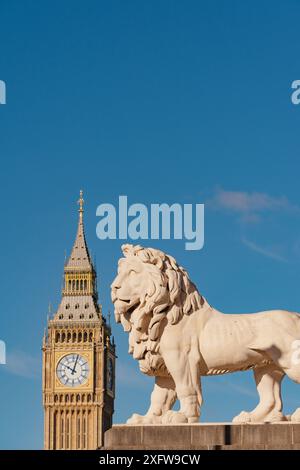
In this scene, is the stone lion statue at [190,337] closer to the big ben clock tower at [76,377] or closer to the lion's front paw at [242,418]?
the lion's front paw at [242,418]

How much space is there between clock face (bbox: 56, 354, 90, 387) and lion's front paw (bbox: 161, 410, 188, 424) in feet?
390

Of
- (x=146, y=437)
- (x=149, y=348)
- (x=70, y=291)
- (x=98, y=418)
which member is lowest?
(x=146, y=437)

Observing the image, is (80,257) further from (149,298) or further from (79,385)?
(149,298)

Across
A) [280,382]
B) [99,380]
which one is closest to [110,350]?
[99,380]

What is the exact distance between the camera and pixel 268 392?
26.4m

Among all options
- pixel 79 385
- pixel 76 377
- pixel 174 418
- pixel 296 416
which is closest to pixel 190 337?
pixel 174 418

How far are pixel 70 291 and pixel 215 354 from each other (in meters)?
122

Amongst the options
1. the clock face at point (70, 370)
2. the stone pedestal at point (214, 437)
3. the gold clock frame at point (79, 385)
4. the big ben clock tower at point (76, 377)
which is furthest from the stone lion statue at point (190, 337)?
the clock face at point (70, 370)

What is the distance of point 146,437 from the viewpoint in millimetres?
25219

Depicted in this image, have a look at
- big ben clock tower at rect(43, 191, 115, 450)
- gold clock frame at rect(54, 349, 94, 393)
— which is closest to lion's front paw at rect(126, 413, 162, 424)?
big ben clock tower at rect(43, 191, 115, 450)

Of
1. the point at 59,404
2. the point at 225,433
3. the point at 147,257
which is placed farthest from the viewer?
the point at 59,404

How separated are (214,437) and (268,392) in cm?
196

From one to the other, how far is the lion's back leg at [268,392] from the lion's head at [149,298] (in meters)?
1.62

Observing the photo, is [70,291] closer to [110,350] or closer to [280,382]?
[110,350]
